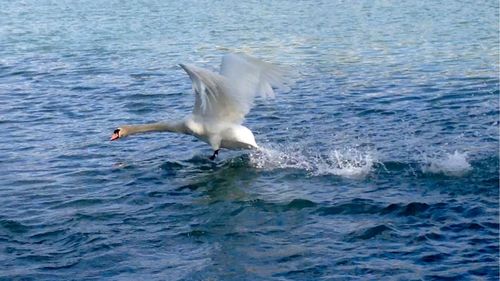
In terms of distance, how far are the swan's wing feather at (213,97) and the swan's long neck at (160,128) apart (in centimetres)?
32

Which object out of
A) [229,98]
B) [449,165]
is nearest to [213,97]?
[229,98]

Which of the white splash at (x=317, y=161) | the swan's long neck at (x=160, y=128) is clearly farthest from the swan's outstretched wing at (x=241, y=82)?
the white splash at (x=317, y=161)

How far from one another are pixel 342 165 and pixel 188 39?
52.8 ft

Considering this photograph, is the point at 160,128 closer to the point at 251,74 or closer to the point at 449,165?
the point at 251,74

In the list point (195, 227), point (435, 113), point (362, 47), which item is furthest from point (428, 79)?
point (195, 227)

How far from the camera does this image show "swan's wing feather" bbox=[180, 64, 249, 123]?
12.1 meters

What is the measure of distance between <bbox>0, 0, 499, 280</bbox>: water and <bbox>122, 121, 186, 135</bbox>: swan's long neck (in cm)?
46

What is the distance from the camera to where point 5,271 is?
10.0 m

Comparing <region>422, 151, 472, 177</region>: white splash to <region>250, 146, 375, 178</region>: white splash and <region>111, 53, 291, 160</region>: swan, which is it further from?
<region>111, 53, 291, 160</region>: swan

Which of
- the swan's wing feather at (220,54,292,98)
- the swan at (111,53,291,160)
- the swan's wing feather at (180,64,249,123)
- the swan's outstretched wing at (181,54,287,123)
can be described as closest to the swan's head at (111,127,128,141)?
the swan at (111,53,291,160)

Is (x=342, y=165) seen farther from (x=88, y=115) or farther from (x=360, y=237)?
(x=88, y=115)

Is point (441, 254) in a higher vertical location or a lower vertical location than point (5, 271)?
higher

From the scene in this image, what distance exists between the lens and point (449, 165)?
1250 cm

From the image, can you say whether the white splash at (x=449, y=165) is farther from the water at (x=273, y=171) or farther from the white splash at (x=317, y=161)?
the white splash at (x=317, y=161)
